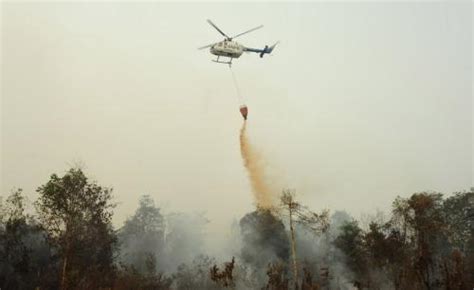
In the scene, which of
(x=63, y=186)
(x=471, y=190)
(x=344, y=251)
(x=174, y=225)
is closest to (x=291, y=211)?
(x=344, y=251)

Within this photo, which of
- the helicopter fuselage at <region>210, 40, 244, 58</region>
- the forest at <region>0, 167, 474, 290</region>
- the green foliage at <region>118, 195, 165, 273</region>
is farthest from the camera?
the green foliage at <region>118, 195, 165, 273</region>

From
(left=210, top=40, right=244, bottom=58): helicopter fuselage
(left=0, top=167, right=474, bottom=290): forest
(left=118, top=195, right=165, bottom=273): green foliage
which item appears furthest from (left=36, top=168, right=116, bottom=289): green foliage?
(left=118, top=195, right=165, bottom=273): green foliage

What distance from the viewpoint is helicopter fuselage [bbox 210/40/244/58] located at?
4536cm

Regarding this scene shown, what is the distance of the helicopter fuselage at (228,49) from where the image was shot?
45.4 meters

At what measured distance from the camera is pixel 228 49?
151 ft

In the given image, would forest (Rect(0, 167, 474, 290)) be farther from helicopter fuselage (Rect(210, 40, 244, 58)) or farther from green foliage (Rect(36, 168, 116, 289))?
helicopter fuselage (Rect(210, 40, 244, 58))

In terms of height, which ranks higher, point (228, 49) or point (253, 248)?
point (228, 49)

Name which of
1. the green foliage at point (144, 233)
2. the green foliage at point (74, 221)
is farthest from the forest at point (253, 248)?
the green foliage at point (144, 233)

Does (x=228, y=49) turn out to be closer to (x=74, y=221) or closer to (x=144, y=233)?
(x=74, y=221)

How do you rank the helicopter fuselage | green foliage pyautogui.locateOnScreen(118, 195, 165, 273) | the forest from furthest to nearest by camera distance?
green foliage pyautogui.locateOnScreen(118, 195, 165, 273)
the helicopter fuselage
the forest

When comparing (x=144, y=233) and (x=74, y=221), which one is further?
(x=144, y=233)

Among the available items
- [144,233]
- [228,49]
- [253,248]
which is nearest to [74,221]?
[228,49]

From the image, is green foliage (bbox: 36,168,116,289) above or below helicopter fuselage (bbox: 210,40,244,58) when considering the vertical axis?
below

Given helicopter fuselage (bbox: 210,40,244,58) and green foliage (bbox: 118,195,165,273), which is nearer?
helicopter fuselage (bbox: 210,40,244,58)
